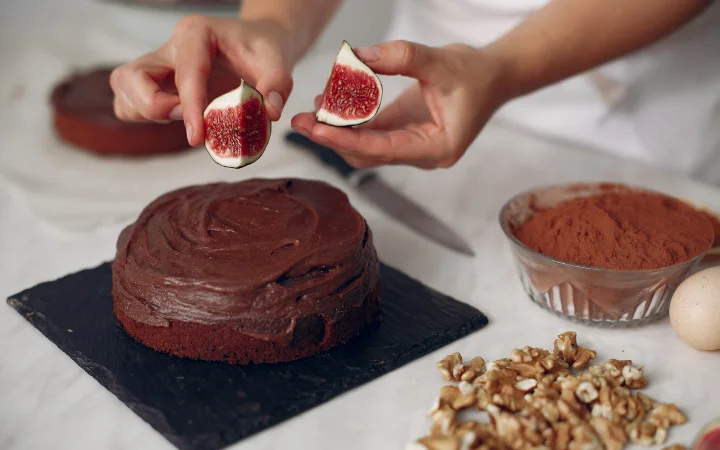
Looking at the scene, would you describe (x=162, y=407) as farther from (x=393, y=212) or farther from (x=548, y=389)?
(x=393, y=212)

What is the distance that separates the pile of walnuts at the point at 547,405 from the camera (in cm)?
176

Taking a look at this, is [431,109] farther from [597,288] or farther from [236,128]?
[597,288]

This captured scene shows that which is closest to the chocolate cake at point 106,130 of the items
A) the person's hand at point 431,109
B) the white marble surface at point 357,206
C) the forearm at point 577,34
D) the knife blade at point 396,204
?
the white marble surface at point 357,206

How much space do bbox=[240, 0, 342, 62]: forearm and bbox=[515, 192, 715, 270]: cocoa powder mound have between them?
1.04m

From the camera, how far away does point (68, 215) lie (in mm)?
2979

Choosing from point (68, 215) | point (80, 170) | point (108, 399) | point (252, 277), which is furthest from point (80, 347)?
point (80, 170)

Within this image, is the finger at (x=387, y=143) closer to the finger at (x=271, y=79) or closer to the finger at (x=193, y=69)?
the finger at (x=271, y=79)

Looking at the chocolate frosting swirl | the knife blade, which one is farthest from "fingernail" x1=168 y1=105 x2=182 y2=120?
the knife blade

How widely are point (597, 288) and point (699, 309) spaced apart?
0.86 ft

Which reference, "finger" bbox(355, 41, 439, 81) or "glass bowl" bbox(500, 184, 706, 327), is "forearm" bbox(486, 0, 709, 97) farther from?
"glass bowl" bbox(500, 184, 706, 327)

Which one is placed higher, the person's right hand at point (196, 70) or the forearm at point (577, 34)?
the forearm at point (577, 34)

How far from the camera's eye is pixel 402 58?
214 cm

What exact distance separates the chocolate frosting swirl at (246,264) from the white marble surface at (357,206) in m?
0.25

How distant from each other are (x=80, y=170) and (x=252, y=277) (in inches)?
64.9
